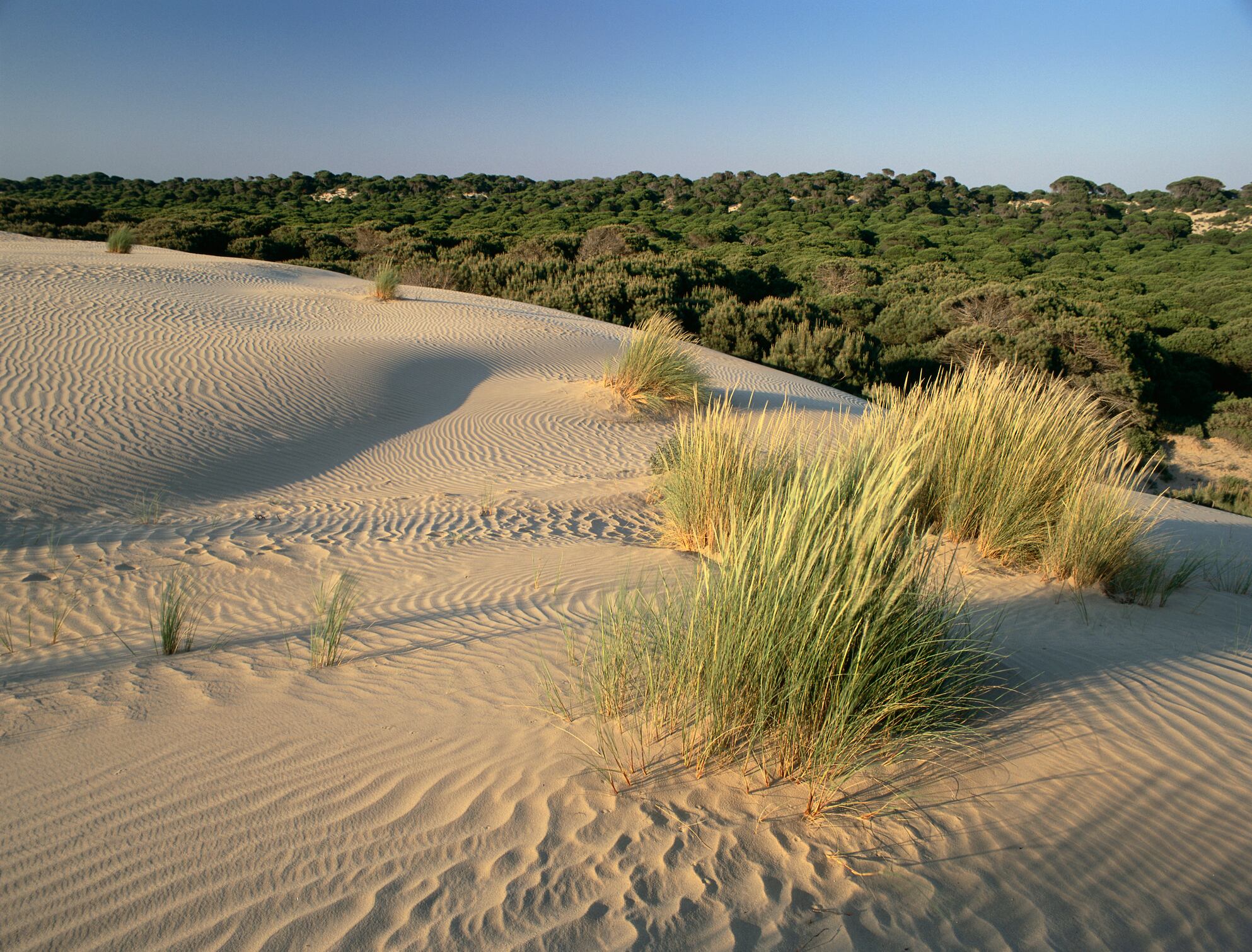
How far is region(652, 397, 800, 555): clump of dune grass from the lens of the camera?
6.04m

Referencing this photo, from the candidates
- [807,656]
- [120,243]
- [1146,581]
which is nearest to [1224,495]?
[1146,581]

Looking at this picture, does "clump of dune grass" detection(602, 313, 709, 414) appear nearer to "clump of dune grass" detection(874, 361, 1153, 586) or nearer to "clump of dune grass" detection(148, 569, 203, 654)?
"clump of dune grass" detection(874, 361, 1153, 586)

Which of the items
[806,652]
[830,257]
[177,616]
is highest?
[830,257]

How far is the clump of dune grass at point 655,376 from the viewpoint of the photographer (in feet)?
39.0

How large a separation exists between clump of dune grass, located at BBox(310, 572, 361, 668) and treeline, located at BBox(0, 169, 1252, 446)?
7673mm

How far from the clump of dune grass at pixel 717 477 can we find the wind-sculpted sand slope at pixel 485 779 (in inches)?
12.1

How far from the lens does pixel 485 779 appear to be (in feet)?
9.41

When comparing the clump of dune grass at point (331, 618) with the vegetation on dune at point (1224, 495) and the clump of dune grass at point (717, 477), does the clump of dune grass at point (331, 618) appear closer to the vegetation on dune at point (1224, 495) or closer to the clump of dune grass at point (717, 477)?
the clump of dune grass at point (717, 477)

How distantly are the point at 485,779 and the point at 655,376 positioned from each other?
950 centimetres

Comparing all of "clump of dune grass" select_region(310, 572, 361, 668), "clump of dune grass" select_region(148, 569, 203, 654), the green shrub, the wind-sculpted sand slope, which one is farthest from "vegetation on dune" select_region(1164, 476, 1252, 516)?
"clump of dune grass" select_region(148, 569, 203, 654)

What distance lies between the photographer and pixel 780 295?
24.2m

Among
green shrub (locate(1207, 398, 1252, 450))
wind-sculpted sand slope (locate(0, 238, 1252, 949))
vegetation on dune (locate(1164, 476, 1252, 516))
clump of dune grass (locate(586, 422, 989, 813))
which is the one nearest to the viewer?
wind-sculpted sand slope (locate(0, 238, 1252, 949))

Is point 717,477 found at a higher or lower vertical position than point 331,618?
higher

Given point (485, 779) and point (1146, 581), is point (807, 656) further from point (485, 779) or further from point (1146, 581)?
point (1146, 581)
